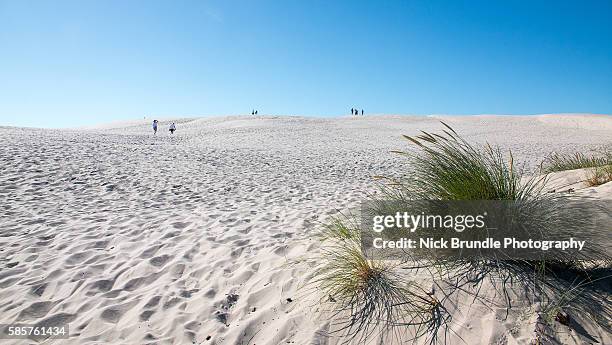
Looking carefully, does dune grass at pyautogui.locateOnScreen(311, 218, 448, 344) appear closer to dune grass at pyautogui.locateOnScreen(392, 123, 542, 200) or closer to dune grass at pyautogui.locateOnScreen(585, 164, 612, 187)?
dune grass at pyautogui.locateOnScreen(392, 123, 542, 200)

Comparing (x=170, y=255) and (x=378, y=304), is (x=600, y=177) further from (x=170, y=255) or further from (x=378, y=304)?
(x=170, y=255)

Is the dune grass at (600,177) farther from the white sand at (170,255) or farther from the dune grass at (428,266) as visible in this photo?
the dune grass at (428,266)

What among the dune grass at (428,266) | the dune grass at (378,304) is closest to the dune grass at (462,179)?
the dune grass at (428,266)

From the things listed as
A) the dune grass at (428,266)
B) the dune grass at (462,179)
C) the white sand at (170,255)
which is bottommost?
the white sand at (170,255)

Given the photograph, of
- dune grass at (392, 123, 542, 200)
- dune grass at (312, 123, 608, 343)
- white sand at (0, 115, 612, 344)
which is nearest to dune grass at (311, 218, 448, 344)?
dune grass at (312, 123, 608, 343)

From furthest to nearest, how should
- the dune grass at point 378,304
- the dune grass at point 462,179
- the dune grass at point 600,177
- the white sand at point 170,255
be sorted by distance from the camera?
the dune grass at point 600,177 → the dune grass at point 462,179 → the white sand at point 170,255 → the dune grass at point 378,304

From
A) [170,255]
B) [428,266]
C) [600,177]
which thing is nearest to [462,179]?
[428,266]

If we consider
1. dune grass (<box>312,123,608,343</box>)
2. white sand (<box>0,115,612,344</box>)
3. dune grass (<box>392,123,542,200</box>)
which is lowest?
white sand (<box>0,115,612,344</box>)

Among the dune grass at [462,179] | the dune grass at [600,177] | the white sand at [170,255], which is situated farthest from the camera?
the dune grass at [600,177]

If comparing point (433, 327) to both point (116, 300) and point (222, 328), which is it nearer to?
point (222, 328)

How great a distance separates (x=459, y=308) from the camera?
242cm

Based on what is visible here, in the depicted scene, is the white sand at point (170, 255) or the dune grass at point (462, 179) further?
the dune grass at point (462, 179)

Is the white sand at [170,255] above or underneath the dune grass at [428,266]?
underneath

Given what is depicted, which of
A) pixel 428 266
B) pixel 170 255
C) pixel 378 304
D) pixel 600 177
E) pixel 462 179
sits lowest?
pixel 170 255
